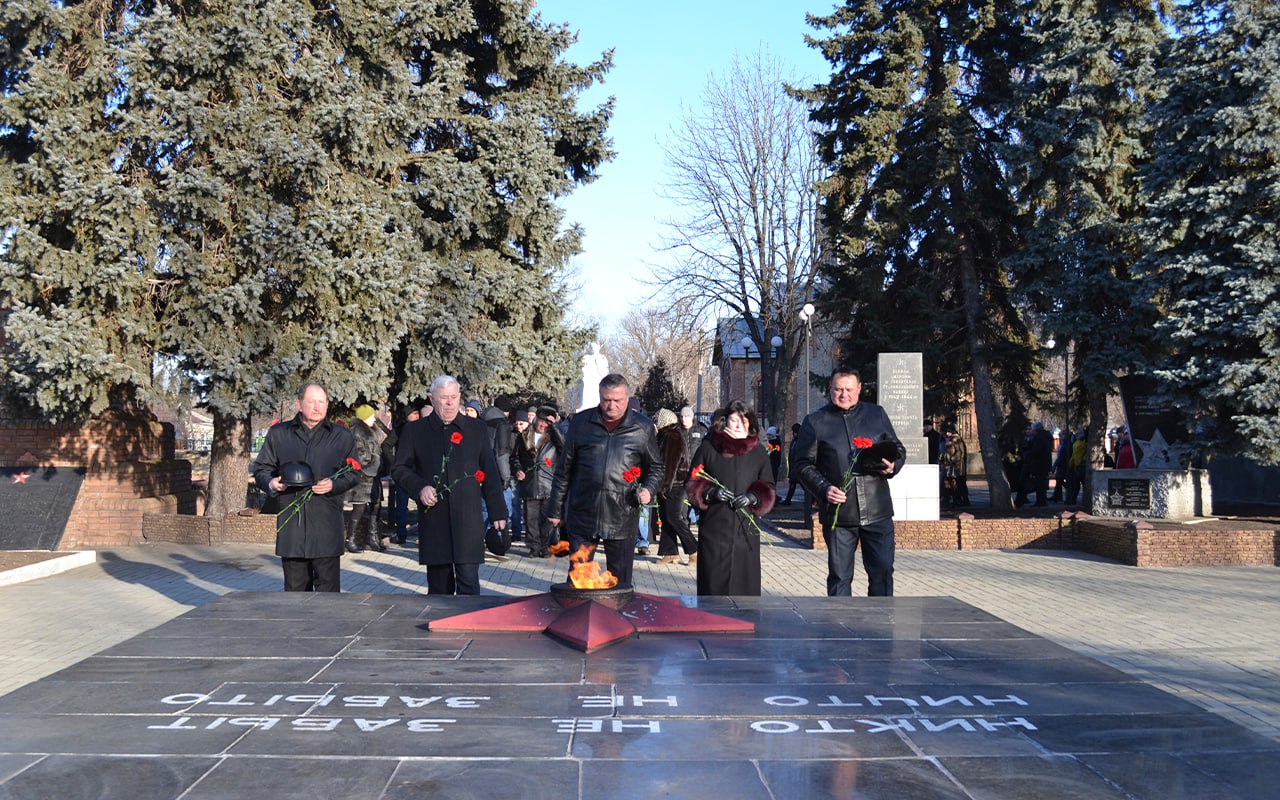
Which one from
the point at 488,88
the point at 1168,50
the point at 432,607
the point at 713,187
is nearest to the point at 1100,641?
the point at 432,607

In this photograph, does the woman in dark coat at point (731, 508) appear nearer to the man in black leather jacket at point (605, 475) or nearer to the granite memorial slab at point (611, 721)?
the man in black leather jacket at point (605, 475)

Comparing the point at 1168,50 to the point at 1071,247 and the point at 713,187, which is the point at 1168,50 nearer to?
the point at 1071,247

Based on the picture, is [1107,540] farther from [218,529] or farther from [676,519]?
[218,529]

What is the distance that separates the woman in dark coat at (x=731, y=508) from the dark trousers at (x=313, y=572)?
8.63ft

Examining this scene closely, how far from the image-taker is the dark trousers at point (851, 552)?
794 cm

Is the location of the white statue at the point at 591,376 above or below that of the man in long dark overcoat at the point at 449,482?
above

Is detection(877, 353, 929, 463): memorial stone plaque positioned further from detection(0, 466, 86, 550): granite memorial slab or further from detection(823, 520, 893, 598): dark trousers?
detection(0, 466, 86, 550): granite memorial slab

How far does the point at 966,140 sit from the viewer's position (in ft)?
67.4

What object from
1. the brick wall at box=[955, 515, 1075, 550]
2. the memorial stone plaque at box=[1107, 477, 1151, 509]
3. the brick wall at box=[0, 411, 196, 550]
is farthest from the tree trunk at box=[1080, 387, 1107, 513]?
the brick wall at box=[0, 411, 196, 550]

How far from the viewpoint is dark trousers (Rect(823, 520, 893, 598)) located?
26.1ft

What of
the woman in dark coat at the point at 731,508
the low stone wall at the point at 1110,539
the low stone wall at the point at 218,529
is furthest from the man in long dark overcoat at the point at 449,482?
the low stone wall at the point at 1110,539

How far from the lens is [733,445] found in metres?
7.92

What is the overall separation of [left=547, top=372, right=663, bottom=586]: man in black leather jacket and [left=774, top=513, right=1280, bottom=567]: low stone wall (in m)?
8.70

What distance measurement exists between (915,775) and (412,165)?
16798 mm
